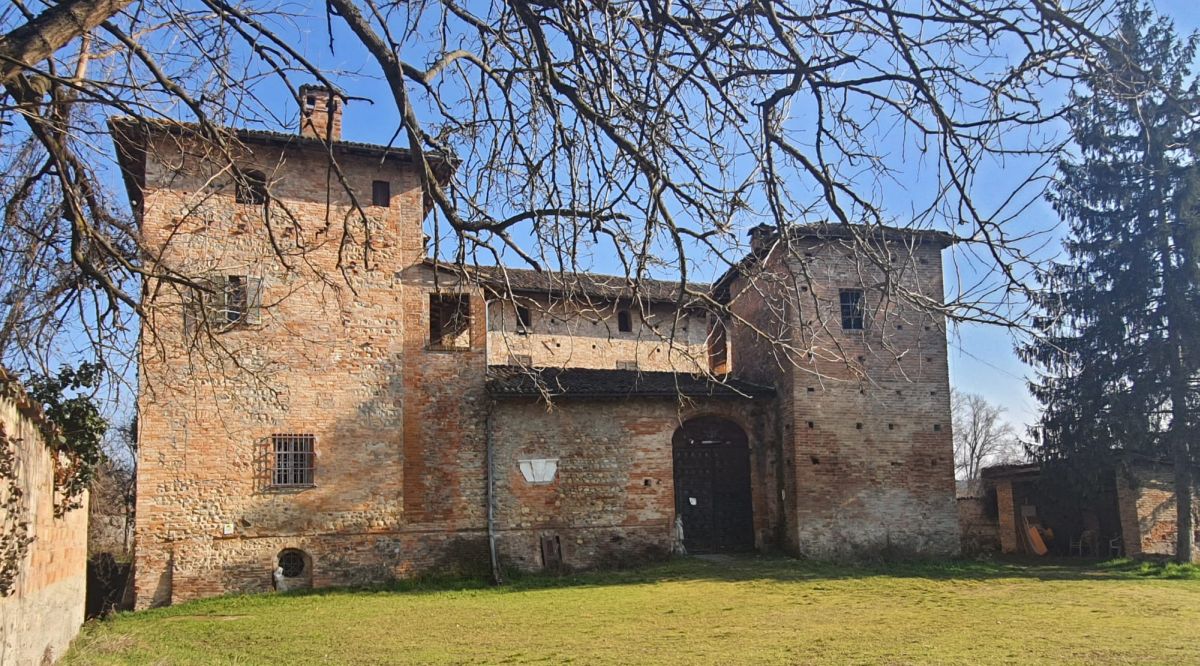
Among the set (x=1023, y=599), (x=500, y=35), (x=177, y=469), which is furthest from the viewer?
(x=177, y=469)

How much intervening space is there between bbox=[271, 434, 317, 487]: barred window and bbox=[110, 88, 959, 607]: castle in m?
0.04

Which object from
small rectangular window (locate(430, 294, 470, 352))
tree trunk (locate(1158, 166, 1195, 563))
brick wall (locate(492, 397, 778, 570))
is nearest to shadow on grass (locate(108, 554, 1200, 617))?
brick wall (locate(492, 397, 778, 570))

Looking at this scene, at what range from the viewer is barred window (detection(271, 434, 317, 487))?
15.7 metres

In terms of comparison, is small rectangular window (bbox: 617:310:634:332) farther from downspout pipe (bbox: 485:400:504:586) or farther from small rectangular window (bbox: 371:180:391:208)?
small rectangular window (bbox: 371:180:391:208)

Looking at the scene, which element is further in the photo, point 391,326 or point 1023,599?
point 391,326

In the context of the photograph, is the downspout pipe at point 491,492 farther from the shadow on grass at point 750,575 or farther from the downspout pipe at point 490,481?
the shadow on grass at point 750,575

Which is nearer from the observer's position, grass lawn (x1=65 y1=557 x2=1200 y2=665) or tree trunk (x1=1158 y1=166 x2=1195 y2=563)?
grass lawn (x1=65 y1=557 x2=1200 y2=665)

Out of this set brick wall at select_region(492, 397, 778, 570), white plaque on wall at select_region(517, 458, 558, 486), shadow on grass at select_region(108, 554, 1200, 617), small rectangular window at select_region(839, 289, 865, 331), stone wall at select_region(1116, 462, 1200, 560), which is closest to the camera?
shadow on grass at select_region(108, 554, 1200, 617)

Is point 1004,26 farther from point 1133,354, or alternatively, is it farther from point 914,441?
point 1133,354

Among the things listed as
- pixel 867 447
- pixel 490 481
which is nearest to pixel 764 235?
pixel 490 481

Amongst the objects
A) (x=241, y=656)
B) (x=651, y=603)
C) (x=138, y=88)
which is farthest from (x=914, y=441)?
Answer: (x=138, y=88)

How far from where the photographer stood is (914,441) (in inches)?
714

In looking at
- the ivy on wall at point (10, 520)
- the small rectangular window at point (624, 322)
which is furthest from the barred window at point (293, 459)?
the small rectangular window at point (624, 322)

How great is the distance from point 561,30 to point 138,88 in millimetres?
2593
